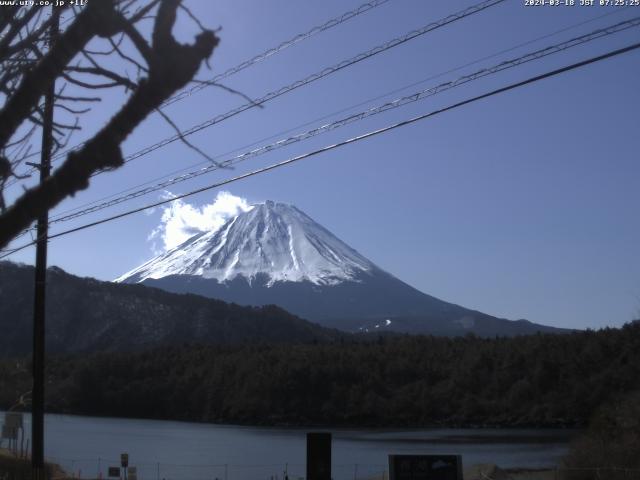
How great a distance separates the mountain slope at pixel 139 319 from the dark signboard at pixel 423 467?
326 ft

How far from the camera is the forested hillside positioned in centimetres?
6850

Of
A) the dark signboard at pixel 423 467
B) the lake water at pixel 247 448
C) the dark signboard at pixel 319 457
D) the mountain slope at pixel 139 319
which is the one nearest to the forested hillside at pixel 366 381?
the lake water at pixel 247 448

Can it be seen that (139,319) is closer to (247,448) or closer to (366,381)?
(366,381)

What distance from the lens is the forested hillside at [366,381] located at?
68500 mm

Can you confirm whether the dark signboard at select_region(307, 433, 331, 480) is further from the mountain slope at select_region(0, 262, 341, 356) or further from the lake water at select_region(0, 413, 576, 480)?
the mountain slope at select_region(0, 262, 341, 356)

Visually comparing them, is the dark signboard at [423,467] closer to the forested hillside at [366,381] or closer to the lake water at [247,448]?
the lake water at [247,448]

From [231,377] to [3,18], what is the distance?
261 feet

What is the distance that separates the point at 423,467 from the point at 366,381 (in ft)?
220

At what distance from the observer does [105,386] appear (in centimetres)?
8462

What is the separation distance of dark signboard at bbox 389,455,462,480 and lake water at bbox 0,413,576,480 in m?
18.5

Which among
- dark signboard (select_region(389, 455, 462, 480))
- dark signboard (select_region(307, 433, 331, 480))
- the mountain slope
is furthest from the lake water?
the mountain slope

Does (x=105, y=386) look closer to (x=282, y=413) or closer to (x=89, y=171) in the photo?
(x=282, y=413)

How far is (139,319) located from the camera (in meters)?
127

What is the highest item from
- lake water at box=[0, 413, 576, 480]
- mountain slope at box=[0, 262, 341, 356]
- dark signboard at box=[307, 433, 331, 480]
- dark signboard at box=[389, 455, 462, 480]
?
mountain slope at box=[0, 262, 341, 356]
